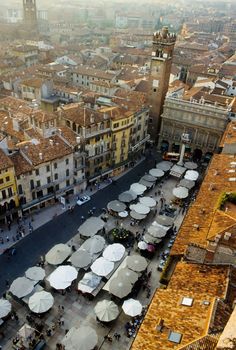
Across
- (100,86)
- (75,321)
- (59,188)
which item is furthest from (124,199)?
(100,86)

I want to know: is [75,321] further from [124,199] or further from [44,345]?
[124,199]

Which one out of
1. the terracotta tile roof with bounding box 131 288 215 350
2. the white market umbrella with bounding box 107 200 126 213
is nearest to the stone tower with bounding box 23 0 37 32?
the white market umbrella with bounding box 107 200 126 213

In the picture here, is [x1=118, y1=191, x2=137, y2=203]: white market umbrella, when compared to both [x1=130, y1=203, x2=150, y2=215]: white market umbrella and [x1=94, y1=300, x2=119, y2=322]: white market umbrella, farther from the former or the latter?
[x1=94, y1=300, x2=119, y2=322]: white market umbrella

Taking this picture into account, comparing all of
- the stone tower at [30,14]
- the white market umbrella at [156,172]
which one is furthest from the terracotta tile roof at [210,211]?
the stone tower at [30,14]

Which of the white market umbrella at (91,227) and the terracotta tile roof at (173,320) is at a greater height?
the terracotta tile roof at (173,320)

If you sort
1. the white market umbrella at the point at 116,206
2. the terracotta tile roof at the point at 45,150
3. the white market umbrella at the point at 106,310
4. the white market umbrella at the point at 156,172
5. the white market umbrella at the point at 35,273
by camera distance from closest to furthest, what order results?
1. the white market umbrella at the point at 106,310
2. the white market umbrella at the point at 35,273
3. the terracotta tile roof at the point at 45,150
4. the white market umbrella at the point at 116,206
5. the white market umbrella at the point at 156,172

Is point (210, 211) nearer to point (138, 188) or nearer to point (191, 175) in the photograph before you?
point (138, 188)

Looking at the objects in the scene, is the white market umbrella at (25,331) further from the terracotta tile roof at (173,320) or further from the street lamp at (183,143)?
the street lamp at (183,143)
